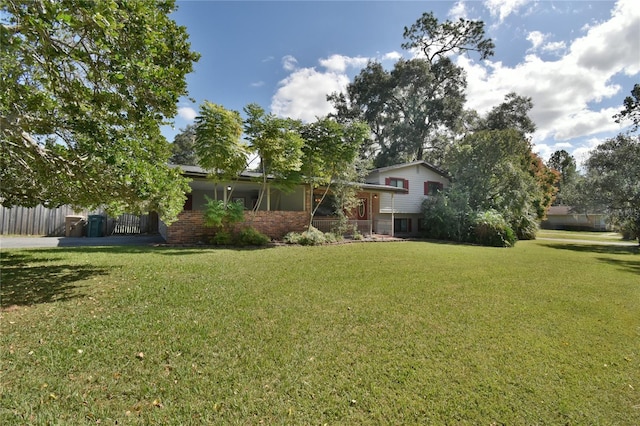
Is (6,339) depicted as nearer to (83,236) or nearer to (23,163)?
(23,163)

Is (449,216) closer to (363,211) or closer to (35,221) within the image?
(363,211)

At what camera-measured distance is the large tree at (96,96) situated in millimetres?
3838

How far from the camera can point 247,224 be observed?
13508 mm

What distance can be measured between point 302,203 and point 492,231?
11.4 meters

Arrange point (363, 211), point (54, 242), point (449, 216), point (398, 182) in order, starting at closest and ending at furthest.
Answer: point (54, 242) → point (449, 216) → point (363, 211) → point (398, 182)

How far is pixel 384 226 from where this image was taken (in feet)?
63.3

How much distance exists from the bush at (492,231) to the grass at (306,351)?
1007 centimetres

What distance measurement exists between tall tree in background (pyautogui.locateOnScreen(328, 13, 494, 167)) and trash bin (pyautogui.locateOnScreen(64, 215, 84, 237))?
86.5ft

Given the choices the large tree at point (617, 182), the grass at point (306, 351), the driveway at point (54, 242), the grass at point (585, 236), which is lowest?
the grass at point (306, 351)

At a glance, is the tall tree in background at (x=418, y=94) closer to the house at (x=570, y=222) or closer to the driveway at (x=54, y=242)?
the house at (x=570, y=222)

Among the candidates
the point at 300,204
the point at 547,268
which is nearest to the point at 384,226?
the point at 300,204

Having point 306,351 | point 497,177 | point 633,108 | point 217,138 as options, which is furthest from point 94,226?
point 633,108

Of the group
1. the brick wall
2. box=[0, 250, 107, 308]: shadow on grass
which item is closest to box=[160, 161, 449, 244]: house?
the brick wall

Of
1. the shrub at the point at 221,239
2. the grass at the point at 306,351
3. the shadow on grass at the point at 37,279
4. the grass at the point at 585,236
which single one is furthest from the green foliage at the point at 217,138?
the grass at the point at 585,236
